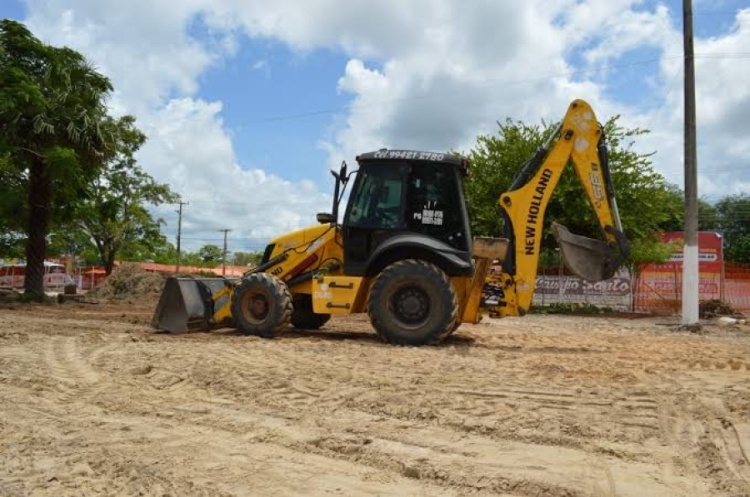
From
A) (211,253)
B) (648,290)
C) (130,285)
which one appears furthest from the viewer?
(211,253)

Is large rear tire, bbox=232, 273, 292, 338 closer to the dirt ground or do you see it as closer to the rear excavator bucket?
the rear excavator bucket

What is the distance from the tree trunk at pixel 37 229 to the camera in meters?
20.2

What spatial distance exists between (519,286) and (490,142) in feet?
52.1

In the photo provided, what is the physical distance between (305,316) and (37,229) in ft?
40.8

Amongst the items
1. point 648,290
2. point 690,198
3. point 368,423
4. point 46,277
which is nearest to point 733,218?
point 648,290

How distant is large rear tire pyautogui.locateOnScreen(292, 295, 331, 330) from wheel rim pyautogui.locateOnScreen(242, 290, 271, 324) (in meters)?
1.06

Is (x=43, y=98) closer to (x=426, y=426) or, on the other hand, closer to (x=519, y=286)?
(x=519, y=286)

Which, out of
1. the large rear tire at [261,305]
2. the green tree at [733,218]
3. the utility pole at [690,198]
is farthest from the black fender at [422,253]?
the green tree at [733,218]

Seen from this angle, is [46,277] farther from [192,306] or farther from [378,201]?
[378,201]

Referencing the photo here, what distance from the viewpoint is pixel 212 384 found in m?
6.50

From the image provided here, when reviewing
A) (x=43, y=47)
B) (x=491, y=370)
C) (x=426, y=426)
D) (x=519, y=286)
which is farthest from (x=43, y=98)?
(x=426, y=426)

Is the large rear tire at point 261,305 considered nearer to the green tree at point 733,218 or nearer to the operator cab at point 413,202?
the operator cab at point 413,202

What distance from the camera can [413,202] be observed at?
32.9 feet

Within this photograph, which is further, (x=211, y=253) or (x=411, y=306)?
(x=211, y=253)
